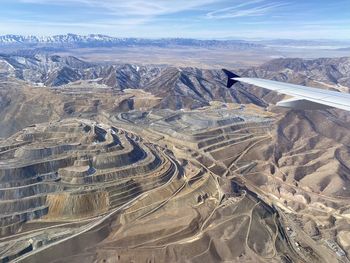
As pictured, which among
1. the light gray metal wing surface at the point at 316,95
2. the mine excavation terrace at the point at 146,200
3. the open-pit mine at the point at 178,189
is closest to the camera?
the light gray metal wing surface at the point at 316,95

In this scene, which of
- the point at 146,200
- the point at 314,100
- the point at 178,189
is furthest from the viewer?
the point at 178,189

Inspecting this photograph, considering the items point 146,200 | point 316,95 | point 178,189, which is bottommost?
point 178,189

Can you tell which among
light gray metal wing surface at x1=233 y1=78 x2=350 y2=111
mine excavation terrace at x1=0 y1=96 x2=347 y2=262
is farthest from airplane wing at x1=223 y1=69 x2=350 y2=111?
mine excavation terrace at x1=0 y1=96 x2=347 y2=262

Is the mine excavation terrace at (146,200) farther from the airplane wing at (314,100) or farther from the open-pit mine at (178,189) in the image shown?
the airplane wing at (314,100)

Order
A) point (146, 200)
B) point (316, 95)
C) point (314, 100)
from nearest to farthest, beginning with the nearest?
point (314, 100) → point (316, 95) → point (146, 200)

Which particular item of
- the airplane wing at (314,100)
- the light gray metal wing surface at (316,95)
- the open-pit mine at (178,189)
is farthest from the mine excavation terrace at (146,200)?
the airplane wing at (314,100)

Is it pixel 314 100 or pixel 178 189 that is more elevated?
pixel 314 100

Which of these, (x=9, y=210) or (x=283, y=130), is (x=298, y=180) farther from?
(x=9, y=210)

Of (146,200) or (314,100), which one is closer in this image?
(314,100)

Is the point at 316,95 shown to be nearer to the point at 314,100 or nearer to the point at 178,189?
the point at 314,100

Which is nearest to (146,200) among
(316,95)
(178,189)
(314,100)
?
(178,189)

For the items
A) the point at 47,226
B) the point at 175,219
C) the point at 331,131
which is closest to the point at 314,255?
the point at 175,219
